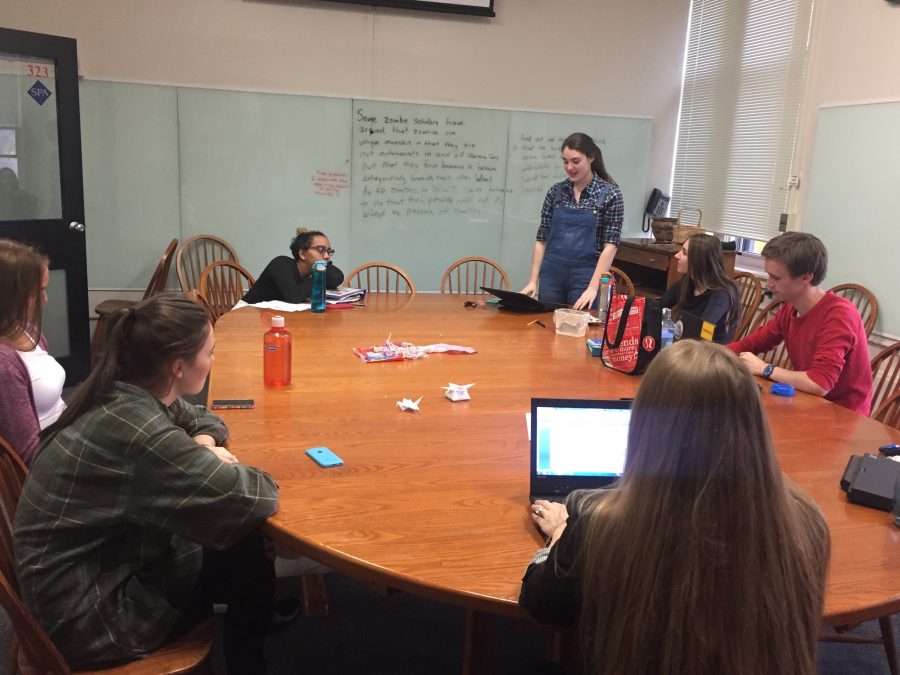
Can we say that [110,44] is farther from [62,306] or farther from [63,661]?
[63,661]

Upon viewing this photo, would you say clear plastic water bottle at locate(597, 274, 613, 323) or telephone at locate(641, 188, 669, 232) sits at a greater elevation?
telephone at locate(641, 188, 669, 232)

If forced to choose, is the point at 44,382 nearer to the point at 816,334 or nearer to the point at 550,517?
the point at 550,517

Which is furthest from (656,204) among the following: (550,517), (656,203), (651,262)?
(550,517)

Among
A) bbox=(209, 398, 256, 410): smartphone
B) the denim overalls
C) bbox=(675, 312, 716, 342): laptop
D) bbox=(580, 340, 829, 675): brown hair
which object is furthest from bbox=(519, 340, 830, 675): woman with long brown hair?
the denim overalls

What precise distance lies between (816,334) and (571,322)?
2.84 ft

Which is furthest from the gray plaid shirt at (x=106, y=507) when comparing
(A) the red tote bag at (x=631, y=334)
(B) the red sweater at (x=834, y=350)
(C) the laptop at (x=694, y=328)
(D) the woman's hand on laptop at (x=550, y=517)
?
(B) the red sweater at (x=834, y=350)

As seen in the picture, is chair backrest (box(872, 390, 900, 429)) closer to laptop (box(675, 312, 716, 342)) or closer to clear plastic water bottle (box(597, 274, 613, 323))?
laptop (box(675, 312, 716, 342))

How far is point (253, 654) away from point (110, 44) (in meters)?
3.85

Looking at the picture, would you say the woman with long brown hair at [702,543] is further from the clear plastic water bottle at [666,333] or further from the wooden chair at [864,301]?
the wooden chair at [864,301]

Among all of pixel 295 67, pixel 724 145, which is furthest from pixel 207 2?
pixel 724 145

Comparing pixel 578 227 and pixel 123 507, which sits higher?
pixel 578 227

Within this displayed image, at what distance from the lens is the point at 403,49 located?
4.64 metres

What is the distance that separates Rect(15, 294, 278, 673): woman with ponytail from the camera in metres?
1.25

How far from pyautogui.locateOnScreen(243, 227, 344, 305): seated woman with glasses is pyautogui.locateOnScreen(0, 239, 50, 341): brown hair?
132cm
